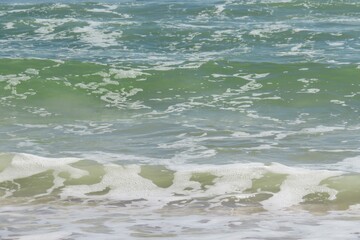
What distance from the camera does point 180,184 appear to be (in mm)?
6672

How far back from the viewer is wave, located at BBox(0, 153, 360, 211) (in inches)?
243

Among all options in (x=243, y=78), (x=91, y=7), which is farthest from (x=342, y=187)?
(x=91, y=7)

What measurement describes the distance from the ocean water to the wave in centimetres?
→ 2

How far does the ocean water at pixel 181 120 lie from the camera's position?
19.0ft

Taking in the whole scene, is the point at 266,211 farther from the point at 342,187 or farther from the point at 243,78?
the point at 243,78

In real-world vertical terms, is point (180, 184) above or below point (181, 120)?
above

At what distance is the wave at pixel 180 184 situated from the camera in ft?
20.3

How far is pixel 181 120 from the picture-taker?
32.1 ft

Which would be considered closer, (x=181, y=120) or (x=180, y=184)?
(x=180, y=184)

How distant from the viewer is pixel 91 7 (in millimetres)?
20109

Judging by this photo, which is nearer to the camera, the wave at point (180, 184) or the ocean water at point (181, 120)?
the ocean water at point (181, 120)

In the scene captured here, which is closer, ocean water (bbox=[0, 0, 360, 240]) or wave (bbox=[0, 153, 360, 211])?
ocean water (bbox=[0, 0, 360, 240])

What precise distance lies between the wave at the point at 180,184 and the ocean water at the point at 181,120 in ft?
0.05

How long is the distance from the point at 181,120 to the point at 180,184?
3.16 m
